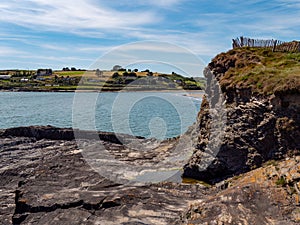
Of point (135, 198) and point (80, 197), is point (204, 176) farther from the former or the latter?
point (80, 197)

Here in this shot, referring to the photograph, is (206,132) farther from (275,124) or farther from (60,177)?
(60,177)

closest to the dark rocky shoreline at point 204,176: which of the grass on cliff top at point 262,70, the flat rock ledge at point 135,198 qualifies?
the flat rock ledge at point 135,198

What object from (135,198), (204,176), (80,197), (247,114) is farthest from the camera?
(204,176)

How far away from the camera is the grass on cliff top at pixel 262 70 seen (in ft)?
71.8

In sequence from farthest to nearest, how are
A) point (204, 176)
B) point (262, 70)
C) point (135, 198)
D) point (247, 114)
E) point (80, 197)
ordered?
point (204, 176) → point (262, 70) → point (247, 114) → point (80, 197) → point (135, 198)

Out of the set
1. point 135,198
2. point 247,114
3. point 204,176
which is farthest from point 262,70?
point 135,198

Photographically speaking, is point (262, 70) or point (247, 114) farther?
point (262, 70)

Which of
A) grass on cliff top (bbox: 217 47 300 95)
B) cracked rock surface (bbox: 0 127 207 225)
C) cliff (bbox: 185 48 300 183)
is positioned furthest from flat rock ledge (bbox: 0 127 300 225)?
grass on cliff top (bbox: 217 47 300 95)

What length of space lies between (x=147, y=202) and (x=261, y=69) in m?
14.8

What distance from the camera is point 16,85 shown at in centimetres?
18525

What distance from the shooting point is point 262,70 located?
25609 millimetres

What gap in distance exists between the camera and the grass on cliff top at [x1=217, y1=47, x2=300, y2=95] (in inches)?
862

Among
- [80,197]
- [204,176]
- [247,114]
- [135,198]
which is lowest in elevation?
[204,176]

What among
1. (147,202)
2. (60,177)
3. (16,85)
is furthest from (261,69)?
(16,85)
